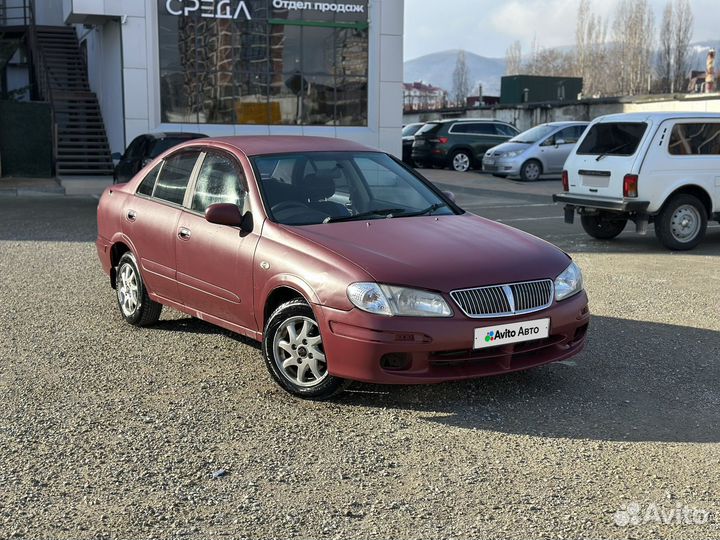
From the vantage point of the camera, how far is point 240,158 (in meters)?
5.93

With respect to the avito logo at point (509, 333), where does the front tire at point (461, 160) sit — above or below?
above

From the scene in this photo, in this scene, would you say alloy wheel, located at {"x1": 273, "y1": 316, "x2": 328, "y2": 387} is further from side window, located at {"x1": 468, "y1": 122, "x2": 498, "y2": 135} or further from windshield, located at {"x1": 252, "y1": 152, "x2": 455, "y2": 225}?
side window, located at {"x1": 468, "y1": 122, "x2": 498, "y2": 135}

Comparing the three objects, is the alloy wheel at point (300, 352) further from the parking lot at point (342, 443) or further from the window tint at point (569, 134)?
the window tint at point (569, 134)

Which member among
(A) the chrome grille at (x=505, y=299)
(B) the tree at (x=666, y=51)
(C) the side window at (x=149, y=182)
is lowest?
(A) the chrome grille at (x=505, y=299)

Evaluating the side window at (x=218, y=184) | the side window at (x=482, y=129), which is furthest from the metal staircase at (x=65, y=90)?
the side window at (x=218, y=184)

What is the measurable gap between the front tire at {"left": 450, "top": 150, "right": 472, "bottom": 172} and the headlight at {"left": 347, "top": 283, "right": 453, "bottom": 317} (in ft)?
74.4

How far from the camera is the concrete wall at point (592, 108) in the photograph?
27244mm

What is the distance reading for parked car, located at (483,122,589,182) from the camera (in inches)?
923

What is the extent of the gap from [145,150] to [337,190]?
9.90m

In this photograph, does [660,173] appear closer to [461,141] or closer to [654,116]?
[654,116]

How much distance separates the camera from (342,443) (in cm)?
447

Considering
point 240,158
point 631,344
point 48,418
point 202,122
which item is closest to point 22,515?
point 48,418

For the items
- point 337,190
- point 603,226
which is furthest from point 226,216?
point 603,226

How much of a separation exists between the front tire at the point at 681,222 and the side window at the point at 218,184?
7150 millimetres
